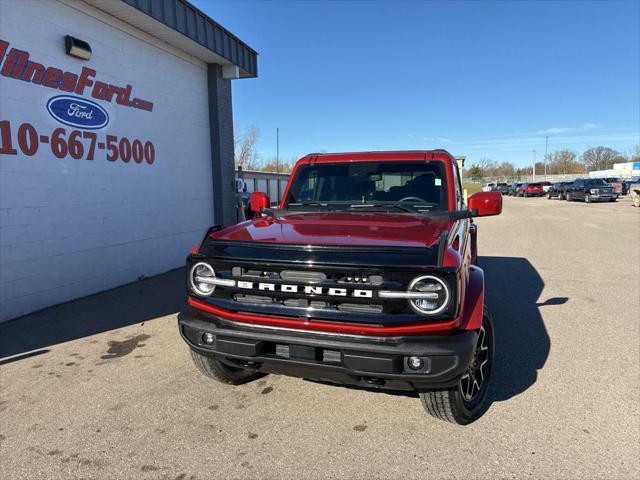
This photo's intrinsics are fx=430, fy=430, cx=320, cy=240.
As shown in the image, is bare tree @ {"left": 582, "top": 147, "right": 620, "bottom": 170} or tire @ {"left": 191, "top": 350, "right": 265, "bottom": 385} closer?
tire @ {"left": 191, "top": 350, "right": 265, "bottom": 385}

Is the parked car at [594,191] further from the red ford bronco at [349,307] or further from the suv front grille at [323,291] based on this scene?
the suv front grille at [323,291]

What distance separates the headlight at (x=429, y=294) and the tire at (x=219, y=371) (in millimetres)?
1499

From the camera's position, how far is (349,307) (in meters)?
2.51

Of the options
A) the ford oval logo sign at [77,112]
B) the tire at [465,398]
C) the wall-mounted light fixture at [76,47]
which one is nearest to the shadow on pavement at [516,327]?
the tire at [465,398]

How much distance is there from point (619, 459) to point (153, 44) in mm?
8751

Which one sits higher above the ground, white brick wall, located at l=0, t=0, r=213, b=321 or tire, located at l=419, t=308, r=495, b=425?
white brick wall, located at l=0, t=0, r=213, b=321

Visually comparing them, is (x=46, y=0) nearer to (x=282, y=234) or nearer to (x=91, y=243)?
(x=91, y=243)

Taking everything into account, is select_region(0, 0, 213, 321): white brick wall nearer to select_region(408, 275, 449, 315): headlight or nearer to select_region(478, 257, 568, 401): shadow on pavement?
select_region(408, 275, 449, 315): headlight

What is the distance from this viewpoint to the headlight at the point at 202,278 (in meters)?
2.86

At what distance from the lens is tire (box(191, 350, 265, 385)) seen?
325 cm

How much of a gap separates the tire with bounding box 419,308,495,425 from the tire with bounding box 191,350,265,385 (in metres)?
1.38

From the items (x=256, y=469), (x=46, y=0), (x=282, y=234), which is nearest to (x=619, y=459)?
(x=256, y=469)

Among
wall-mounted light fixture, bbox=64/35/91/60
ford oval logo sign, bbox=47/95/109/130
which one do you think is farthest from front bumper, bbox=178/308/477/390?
wall-mounted light fixture, bbox=64/35/91/60

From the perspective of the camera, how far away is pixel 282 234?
2.97 metres
